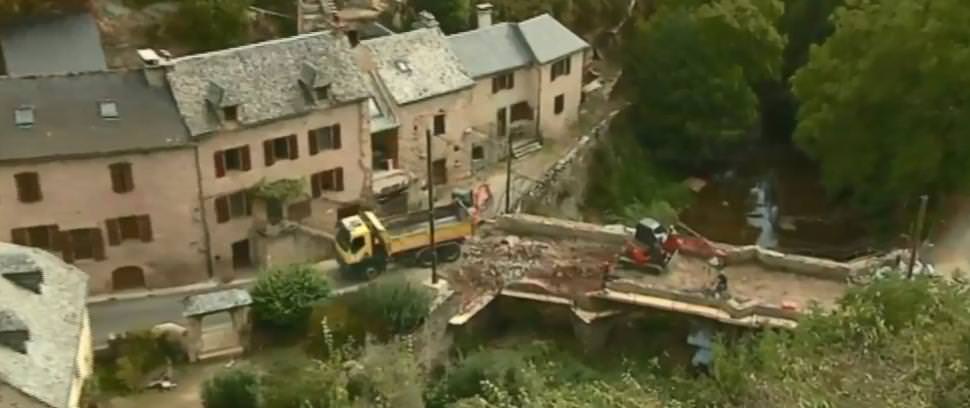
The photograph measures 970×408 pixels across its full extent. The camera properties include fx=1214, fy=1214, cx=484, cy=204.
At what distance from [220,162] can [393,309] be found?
30.6 feet

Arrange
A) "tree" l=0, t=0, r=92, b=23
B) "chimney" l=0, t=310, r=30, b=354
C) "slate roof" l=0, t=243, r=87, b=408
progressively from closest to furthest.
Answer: "slate roof" l=0, t=243, r=87, b=408, "chimney" l=0, t=310, r=30, b=354, "tree" l=0, t=0, r=92, b=23

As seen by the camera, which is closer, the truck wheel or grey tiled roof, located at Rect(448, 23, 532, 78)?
the truck wheel

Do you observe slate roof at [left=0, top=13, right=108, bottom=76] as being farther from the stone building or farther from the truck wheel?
the truck wheel

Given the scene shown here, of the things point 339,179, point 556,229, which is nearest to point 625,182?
point 556,229

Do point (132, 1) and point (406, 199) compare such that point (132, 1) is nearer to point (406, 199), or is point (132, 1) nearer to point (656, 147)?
point (406, 199)

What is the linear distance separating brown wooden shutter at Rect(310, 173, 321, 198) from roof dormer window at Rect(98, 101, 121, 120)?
7875 millimetres

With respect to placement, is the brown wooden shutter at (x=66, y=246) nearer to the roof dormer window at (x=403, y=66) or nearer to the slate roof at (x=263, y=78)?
the slate roof at (x=263, y=78)

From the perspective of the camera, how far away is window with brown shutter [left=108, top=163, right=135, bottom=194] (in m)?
42.1

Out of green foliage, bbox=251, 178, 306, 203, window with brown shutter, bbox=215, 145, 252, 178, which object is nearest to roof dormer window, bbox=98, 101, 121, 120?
window with brown shutter, bbox=215, 145, 252, 178

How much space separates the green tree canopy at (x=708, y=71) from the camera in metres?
60.3

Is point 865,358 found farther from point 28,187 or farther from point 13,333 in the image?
point 28,187

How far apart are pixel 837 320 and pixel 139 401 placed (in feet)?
68.0

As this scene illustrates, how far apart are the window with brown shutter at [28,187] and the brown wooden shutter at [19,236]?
1.12m

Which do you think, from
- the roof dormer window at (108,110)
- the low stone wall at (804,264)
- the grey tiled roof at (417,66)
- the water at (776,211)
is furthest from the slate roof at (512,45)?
the roof dormer window at (108,110)
